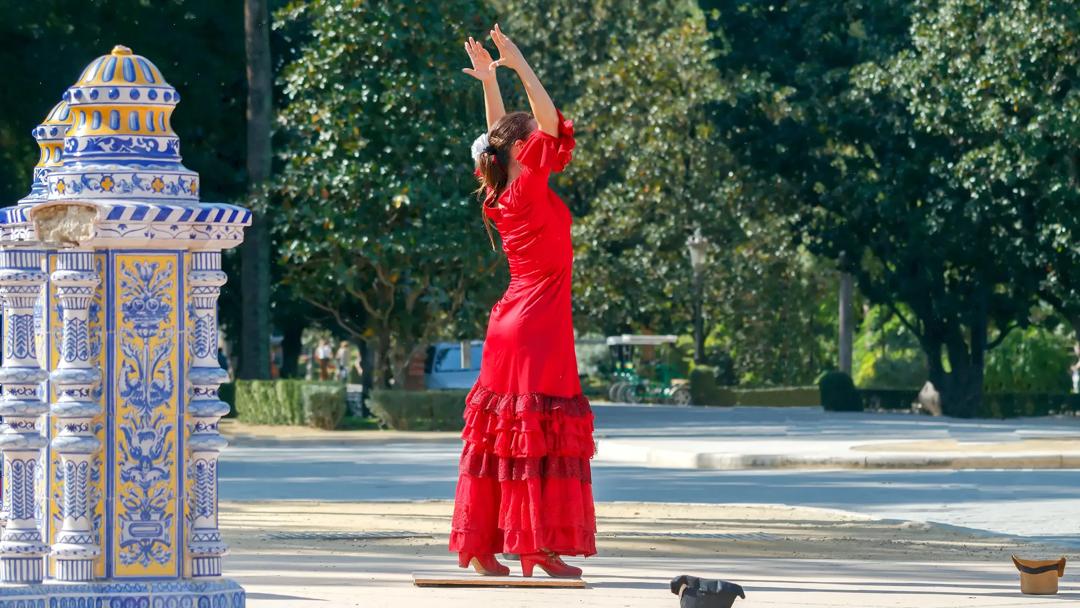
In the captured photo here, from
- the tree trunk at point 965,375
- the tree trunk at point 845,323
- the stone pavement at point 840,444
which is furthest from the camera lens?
the tree trunk at point 845,323

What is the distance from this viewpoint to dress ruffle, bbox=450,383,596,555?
841 centimetres

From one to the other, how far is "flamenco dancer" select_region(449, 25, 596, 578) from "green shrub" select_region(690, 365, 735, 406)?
3668 centimetres

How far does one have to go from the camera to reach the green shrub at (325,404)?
31109mm

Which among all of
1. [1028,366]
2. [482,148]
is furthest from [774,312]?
[482,148]

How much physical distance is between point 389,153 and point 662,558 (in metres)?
21.3

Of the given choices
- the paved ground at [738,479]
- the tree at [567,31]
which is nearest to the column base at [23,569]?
the paved ground at [738,479]

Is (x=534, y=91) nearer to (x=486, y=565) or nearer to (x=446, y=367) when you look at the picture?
(x=486, y=565)

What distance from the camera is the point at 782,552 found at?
10.7 m

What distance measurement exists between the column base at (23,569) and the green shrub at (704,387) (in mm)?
38727

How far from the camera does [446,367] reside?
40.0 m

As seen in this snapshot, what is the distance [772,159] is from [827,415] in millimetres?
5362

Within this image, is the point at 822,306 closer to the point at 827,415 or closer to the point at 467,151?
the point at 827,415

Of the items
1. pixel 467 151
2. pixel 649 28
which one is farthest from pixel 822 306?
pixel 467 151

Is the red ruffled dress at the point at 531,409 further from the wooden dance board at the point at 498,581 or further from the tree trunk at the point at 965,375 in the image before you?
the tree trunk at the point at 965,375
